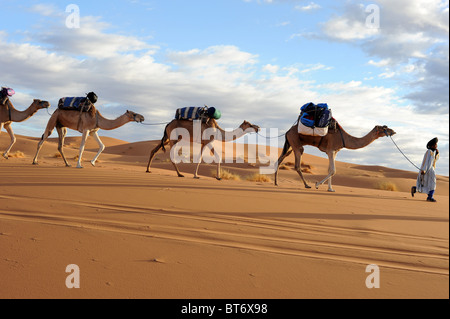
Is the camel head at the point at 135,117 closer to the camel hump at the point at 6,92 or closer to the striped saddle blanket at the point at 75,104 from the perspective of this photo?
the striped saddle blanket at the point at 75,104

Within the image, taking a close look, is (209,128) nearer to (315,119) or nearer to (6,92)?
(315,119)

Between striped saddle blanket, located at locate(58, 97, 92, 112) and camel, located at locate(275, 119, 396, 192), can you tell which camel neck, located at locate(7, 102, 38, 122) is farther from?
camel, located at locate(275, 119, 396, 192)

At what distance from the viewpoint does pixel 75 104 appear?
14508mm

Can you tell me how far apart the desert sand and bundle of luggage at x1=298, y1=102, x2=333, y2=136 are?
407 centimetres

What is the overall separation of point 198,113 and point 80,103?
4239 mm

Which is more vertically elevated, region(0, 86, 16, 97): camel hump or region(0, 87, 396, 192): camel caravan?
region(0, 86, 16, 97): camel hump

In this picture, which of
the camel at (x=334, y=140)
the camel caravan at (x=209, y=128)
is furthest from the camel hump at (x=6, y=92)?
the camel at (x=334, y=140)

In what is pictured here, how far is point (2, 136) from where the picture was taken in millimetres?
37906

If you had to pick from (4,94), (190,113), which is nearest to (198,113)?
(190,113)

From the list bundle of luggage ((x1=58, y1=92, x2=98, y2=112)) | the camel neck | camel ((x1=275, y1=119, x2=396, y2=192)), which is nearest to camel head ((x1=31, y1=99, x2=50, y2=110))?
Answer: the camel neck

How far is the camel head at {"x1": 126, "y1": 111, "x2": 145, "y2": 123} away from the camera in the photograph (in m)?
14.3

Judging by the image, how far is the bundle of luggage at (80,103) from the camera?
14391mm

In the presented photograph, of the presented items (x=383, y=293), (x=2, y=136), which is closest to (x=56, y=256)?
(x=383, y=293)
